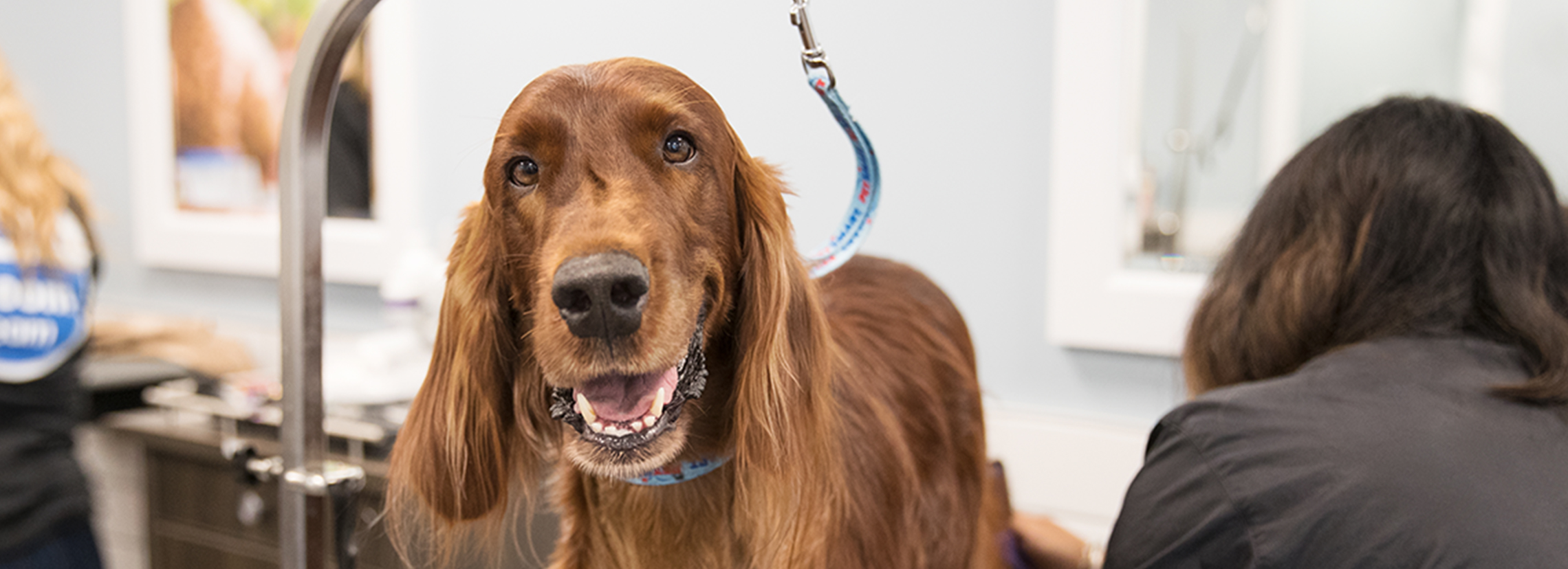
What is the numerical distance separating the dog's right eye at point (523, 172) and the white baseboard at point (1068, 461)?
5.05 feet

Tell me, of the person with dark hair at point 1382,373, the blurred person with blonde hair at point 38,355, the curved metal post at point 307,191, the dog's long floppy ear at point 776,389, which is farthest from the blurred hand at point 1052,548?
the blurred person with blonde hair at point 38,355

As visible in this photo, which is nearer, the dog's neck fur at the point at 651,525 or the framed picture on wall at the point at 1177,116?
the dog's neck fur at the point at 651,525

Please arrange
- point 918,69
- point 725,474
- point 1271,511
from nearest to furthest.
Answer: point 725,474 < point 1271,511 < point 918,69

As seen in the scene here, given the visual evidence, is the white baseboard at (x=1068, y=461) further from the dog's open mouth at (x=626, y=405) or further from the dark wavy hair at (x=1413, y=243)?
the dog's open mouth at (x=626, y=405)


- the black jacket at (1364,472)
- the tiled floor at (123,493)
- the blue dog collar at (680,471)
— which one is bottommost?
the tiled floor at (123,493)

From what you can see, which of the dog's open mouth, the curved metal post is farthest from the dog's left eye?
the curved metal post

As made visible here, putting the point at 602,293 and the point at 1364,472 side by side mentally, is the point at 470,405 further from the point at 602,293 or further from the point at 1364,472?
the point at 1364,472

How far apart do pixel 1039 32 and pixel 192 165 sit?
8.10ft

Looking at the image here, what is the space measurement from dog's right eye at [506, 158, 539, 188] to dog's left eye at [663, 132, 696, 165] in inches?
2.6

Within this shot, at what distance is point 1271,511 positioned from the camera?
0.92 meters

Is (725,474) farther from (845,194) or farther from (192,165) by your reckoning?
(192,165)

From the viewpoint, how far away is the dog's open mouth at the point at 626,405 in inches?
20.8

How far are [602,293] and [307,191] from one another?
40 centimetres

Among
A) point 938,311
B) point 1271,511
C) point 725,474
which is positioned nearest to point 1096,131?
point 938,311
